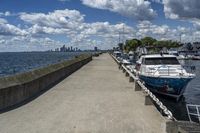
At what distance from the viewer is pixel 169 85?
69.6 feet

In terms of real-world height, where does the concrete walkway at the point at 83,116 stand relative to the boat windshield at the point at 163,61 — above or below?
below

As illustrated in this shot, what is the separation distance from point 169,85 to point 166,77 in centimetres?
55

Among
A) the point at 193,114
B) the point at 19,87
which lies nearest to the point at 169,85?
the point at 193,114

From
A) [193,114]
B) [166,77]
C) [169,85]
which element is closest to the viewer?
[193,114]

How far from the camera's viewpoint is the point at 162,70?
22.4m

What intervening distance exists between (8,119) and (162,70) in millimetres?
14243

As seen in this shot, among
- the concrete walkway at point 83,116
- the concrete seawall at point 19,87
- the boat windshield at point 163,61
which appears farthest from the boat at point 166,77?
the concrete seawall at point 19,87

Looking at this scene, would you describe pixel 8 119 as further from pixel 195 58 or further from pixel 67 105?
pixel 195 58

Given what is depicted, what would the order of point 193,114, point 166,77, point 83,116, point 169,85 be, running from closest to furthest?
point 83,116 → point 193,114 → point 169,85 → point 166,77

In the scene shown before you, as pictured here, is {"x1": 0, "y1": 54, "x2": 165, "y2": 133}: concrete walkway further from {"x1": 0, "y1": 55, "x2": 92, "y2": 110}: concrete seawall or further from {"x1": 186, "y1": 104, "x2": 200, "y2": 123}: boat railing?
{"x1": 186, "y1": 104, "x2": 200, "y2": 123}: boat railing

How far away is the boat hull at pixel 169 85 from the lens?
21.2 meters

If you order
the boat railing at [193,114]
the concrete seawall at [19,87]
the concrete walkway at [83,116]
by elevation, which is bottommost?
the boat railing at [193,114]

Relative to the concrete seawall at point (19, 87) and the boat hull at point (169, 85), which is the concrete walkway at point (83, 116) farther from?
the boat hull at point (169, 85)

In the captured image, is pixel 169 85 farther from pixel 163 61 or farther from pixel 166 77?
pixel 163 61
